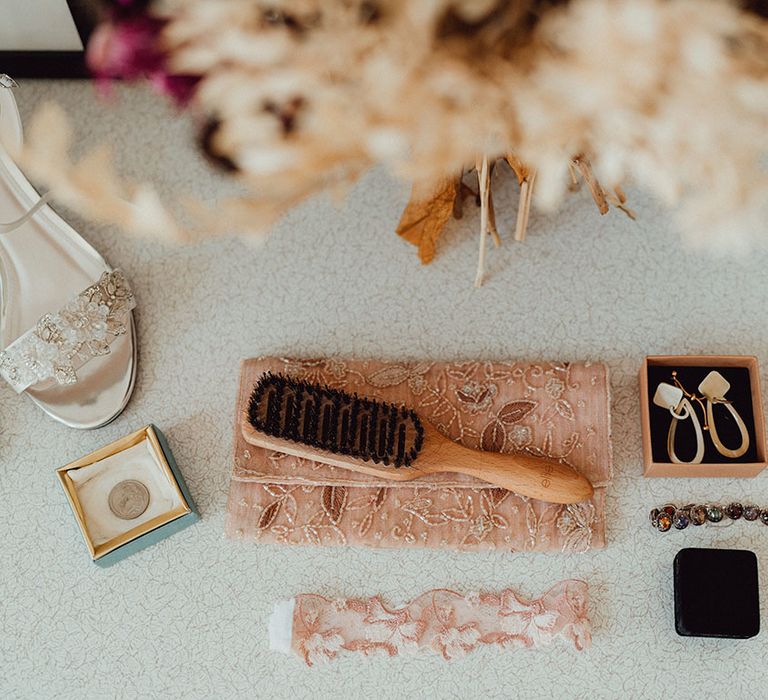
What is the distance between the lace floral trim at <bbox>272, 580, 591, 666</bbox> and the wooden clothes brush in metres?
0.10

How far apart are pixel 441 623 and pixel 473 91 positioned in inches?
19.3

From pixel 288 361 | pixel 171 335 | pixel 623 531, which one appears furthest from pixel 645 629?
pixel 171 335

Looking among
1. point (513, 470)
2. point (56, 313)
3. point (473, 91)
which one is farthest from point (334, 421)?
point (473, 91)

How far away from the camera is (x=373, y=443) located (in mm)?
656

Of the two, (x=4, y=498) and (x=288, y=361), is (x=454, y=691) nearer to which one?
(x=288, y=361)

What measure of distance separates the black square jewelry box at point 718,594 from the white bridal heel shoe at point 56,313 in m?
0.50

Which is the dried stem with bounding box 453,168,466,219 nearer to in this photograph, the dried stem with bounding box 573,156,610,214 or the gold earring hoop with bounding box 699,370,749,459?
the dried stem with bounding box 573,156,610,214

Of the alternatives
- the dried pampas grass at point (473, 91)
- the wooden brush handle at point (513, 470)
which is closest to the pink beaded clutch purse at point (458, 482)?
the wooden brush handle at point (513, 470)

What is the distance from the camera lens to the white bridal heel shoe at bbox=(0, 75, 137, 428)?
27.1 inches

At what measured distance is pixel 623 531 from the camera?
69cm

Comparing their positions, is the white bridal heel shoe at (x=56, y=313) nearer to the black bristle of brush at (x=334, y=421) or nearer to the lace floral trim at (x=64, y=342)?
the lace floral trim at (x=64, y=342)

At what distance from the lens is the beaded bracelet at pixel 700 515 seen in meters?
0.69

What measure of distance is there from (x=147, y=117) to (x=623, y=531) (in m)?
0.59

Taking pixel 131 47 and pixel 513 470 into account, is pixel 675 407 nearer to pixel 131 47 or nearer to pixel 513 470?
pixel 513 470
